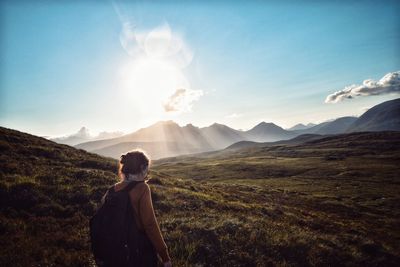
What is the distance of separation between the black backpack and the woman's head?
299 mm

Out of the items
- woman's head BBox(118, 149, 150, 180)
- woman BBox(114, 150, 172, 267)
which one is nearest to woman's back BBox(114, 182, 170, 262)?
woman BBox(114, 150, 172, 267)

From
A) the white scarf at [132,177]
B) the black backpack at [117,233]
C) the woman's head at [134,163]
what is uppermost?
the woman's head at [134,163]

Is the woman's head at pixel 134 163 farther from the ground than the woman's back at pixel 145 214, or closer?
farther from the ground

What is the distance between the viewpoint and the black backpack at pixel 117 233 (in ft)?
15.1

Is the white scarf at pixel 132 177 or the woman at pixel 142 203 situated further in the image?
the white scarf at pixel 132 177

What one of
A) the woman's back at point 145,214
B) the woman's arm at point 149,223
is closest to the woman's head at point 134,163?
the woman's back at point 145,214

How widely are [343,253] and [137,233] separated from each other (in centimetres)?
1138

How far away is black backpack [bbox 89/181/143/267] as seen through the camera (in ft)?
15.1

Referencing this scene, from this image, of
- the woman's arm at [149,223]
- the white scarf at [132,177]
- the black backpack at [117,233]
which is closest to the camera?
the black backpack at [117,233]

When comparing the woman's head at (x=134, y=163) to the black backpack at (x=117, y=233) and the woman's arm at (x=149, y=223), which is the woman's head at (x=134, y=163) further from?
the woman's arm at (x=149, y=223)

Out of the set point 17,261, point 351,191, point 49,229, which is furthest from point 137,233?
point 351,191

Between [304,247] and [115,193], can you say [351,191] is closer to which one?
[304,247]

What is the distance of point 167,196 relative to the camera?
56.9 ft

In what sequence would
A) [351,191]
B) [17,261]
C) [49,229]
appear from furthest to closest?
[351,191] → [49,229] → [17,261]
